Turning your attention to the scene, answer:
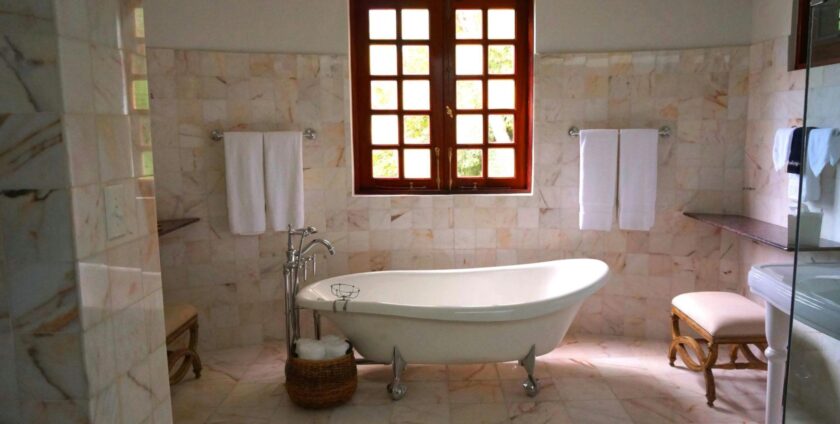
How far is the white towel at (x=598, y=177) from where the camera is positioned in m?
3.87

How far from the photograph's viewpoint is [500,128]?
4145mm

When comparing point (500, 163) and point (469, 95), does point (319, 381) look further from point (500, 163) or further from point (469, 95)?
point (469, 95)

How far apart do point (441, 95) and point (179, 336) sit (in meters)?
2.21

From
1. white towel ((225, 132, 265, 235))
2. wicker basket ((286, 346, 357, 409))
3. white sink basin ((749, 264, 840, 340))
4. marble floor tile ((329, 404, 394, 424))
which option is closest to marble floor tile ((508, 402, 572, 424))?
marble floor tile ((329, 404, 394, 424))

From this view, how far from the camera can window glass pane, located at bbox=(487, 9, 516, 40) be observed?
13.3ft

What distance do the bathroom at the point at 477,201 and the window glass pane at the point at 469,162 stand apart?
42 mm

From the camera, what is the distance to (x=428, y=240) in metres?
4.11

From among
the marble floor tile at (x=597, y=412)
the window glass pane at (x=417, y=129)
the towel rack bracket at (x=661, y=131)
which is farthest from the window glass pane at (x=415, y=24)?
the marble floor tile at (x=597, y=412)

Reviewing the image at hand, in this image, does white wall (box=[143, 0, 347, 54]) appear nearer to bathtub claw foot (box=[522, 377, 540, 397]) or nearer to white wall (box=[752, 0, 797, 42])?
bathtub claw foot (box=[522, 377, 540, 397])

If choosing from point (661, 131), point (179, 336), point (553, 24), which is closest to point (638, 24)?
point (553, 24)

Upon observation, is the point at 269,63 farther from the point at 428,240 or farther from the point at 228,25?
the point at 428,240

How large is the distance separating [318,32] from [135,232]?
2625 millimetres

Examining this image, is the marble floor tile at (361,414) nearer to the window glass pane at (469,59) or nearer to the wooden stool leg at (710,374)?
the wooden stool leg at (710,374)

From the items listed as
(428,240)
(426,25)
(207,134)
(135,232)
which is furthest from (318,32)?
(135,232)
